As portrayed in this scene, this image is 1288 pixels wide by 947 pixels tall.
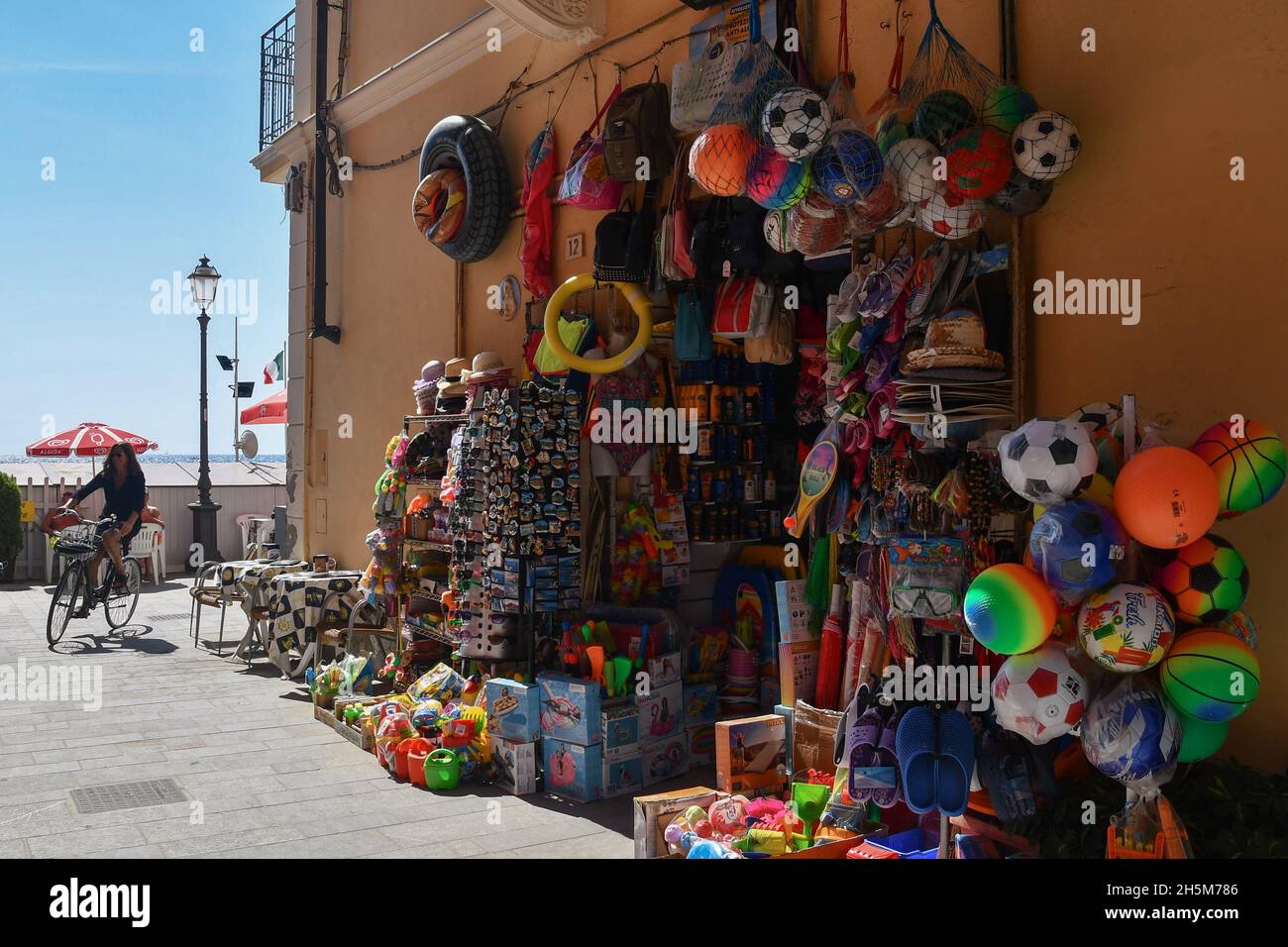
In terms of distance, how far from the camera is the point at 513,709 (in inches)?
247

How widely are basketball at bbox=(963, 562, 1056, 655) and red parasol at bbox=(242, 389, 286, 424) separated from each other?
16.4m

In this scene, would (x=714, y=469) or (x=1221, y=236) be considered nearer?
(x=1221, y=236)

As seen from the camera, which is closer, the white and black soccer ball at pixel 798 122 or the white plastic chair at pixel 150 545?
the white and black soccer ball at pixel 798 122

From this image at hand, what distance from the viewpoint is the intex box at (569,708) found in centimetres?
596

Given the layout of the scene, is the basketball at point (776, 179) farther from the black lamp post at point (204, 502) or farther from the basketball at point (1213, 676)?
the black lamp post at point (204, 502)

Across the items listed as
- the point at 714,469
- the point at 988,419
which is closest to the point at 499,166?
the point at 714,469

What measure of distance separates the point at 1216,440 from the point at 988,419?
1171mm

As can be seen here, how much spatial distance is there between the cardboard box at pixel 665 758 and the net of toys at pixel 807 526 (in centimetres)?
2

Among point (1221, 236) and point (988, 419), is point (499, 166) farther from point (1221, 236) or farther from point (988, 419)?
point (1221, 236)

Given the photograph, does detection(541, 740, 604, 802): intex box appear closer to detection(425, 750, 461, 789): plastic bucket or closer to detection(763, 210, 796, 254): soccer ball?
detection(425, 750, 461, 789): plastic bucket

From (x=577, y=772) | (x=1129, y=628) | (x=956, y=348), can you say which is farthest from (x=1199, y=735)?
(x=577, y=772)

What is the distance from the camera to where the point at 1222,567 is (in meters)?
3.22

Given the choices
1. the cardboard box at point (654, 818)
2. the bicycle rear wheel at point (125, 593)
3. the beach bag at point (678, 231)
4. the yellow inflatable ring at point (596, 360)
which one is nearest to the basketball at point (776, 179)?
the beach bag at point (678, 231)
